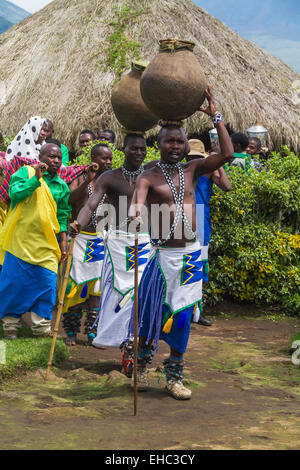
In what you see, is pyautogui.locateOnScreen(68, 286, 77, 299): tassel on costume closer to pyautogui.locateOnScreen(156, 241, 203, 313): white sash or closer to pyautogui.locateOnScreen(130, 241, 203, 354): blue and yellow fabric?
pyautogui.locateOnScreen(130, 241, 203, 354): blue and yellow fabric

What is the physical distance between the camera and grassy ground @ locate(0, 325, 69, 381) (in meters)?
4.90

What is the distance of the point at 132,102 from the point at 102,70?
7275mm

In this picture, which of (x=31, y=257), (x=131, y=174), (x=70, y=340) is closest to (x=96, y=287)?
(x=70, y=340)

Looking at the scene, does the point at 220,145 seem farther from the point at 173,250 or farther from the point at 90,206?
the point at 90,206

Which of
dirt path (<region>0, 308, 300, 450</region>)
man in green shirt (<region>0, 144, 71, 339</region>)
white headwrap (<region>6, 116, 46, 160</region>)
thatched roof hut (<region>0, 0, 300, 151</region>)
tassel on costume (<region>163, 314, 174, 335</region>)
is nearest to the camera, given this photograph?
dirt path (<region>0, 308, 300, 450</region>)

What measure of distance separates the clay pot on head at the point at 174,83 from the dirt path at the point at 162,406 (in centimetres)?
209

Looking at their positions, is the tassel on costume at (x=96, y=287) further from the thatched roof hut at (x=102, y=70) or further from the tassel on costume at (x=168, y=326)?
the thatched roof hut at (x=102, y=70)

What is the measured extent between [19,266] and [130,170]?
53.1 inches

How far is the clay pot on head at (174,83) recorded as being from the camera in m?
4.45

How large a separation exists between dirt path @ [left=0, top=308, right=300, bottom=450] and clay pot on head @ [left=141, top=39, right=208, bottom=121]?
2.09m

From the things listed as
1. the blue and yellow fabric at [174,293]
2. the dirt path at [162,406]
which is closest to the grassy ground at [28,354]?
the dirt path at [162,406]

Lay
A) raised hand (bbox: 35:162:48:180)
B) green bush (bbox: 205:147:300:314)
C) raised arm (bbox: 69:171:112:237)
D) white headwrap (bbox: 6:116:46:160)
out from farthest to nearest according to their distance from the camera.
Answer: green bush (bbox: 205:147:300:314) → white headwrap (bbox: 6:116:46:160) → raised hand (bbox: 35:162:48:180) → raised arm (bbox: 69:171:112:237)

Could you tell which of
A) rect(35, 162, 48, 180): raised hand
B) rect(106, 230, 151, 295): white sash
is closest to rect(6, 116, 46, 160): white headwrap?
rect(35, 162, 48, 180): raised hand
